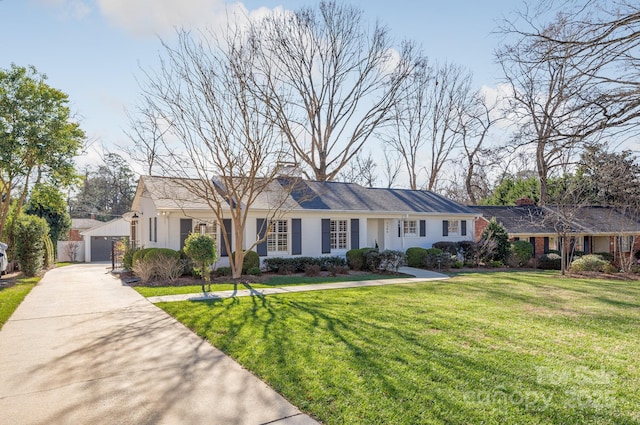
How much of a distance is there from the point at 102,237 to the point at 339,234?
805 inches

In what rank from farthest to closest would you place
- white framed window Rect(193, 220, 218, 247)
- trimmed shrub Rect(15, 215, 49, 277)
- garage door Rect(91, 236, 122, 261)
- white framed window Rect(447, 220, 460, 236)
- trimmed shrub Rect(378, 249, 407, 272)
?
garage door Rect(91, 236, 122, 261) < white framed window Rect(447, 220, 460, 236) < trimmed shrub Rect(378, 249, 407, 272) < white framed window Rect(193, 220, 218, 247) < trimmed shrub Rect(15, 215, 49, 277)

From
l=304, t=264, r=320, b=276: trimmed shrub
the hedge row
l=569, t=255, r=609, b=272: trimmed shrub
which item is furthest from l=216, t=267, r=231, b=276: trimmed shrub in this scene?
l=569, t=255, r=609, b=272: trimmed shrub

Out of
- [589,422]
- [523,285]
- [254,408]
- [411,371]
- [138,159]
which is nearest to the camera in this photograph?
[589,422]

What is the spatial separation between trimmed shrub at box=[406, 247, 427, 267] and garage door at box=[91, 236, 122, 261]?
21.8 meters

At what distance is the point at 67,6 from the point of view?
864 cm

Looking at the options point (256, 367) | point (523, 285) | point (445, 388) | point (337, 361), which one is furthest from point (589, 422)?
point (523, 285)

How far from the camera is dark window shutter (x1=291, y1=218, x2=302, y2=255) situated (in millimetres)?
17859

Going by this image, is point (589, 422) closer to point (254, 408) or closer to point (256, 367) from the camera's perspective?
point (254, 408)

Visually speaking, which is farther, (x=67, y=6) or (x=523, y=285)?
(x=523, y=285)

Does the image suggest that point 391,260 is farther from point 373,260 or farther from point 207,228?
point 207,228

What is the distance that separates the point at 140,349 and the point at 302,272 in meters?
A: 11.3

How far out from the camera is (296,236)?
18.0 meters

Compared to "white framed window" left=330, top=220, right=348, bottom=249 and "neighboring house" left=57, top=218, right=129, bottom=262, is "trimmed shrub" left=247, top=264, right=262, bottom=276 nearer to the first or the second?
"white framed window" left=330, top=220, right=348, bottom=249

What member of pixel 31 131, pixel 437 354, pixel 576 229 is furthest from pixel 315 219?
pixel 576 229
